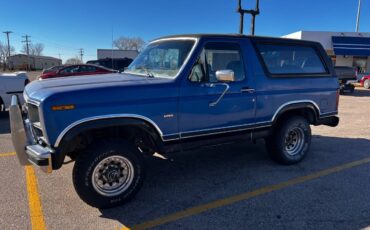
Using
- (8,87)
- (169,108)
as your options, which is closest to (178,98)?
(169,108)

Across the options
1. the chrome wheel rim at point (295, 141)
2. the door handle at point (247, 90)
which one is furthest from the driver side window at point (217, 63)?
the chrome wheel rim at point (295, 141)

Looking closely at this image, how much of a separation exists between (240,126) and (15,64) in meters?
109

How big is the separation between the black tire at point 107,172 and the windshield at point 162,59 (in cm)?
114

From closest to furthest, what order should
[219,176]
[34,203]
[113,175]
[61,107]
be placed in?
1. [61,107]
2. [113,175]
3. [34,203]
4. [219,176]

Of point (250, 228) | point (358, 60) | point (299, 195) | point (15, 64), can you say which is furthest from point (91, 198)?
point (15, 64)

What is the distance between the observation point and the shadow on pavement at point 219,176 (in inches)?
144

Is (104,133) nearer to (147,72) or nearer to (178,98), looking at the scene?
(178,98)

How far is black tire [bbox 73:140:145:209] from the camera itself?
3506 mm

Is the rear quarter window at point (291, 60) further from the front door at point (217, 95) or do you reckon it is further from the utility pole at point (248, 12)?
the utility pole at point (248, 12)

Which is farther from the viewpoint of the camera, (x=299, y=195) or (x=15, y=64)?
(x=15, y=64)

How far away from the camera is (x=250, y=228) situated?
3.33m

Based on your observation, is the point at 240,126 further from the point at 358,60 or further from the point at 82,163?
the point at 358,60

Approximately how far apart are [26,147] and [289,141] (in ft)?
13.2

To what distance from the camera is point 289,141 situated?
5.43m
